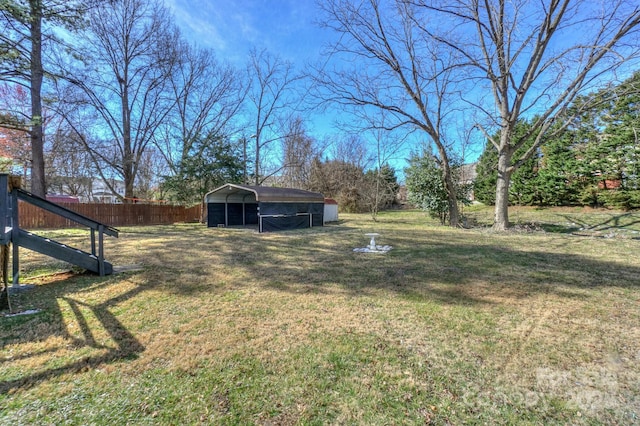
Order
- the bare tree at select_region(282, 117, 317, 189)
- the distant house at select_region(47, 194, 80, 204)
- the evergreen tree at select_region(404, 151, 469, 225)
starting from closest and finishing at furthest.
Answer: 1. the evergreen tree at select_region(404, 151, 469, 225)
2. the distant house at select_region(47, 194, 80, 204)
3. the bare tree at select_region(282, 117, 317, 189)

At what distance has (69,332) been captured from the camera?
2.83m

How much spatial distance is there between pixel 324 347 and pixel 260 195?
937cm

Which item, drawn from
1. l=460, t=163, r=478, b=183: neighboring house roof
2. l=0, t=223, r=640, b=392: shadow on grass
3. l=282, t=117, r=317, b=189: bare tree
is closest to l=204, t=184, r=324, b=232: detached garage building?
l=0, t=223, r=640, b=392: shadow on grass

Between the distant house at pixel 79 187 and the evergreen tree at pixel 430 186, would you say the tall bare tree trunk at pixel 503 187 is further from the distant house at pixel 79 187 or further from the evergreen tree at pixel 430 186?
the distant house at pixel 79 187

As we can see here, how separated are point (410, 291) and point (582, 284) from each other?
2951mm

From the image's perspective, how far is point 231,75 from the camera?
64.7 ft

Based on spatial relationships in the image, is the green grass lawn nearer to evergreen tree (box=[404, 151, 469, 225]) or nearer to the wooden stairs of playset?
the wooden stairs of playset

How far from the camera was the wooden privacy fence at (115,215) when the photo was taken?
13.1 metres

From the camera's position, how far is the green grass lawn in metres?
1.82

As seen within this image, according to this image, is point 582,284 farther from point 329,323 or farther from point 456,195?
point 456,195

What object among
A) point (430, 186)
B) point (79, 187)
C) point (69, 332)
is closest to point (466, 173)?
point (430, 186)

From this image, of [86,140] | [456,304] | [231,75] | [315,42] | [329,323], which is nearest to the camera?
[329,323]

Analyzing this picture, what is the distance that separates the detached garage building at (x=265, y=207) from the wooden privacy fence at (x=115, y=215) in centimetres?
490

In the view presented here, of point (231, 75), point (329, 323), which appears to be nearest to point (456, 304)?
point (329, 323)
